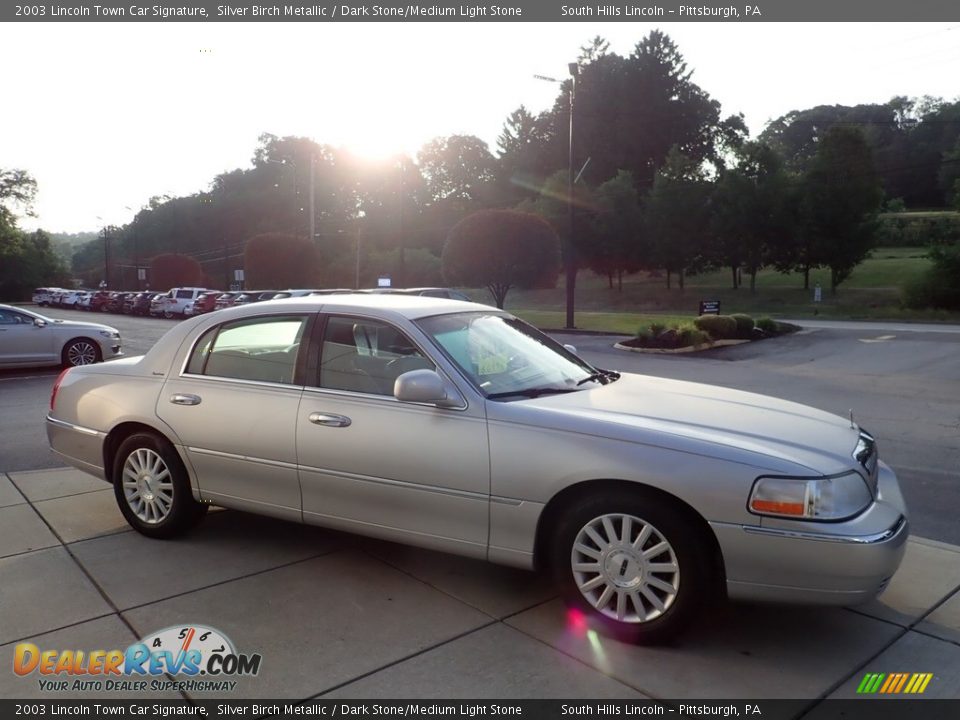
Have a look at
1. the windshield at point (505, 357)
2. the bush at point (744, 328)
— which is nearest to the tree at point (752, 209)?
the bush at point (744, 328)

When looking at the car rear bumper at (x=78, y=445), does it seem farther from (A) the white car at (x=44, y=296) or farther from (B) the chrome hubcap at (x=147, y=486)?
(A) the white car at (x=44, y=296)

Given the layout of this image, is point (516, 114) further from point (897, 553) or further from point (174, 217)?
point (897, 553)

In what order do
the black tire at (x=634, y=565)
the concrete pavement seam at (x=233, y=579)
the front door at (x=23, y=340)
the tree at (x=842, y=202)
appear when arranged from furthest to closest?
the tree at (x=842, y=202) → the front door at (x=23, y=340) → the concrete pavement seam at (x=233, y=579) → the black tire at (x=634, y=565)

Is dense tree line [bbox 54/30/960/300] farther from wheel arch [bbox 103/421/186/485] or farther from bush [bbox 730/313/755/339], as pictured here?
wheel arch [bbox 103/421/186/485]

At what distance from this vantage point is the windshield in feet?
13.7

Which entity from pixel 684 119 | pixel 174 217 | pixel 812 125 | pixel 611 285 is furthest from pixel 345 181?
pixel 812 125

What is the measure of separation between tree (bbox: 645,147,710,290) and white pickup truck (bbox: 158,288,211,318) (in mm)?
27868

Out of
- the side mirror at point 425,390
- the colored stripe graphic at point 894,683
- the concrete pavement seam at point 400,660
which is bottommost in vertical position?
the colored stripe graphic at point 894,683

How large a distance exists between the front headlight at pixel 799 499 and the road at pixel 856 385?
2485 millimetres

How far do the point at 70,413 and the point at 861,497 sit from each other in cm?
491

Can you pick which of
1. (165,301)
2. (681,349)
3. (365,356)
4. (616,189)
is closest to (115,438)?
(365,356)

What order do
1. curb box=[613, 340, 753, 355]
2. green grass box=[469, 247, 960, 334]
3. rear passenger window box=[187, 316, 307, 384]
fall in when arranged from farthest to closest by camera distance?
green grass box=[469, 247, 960, 334] < curb box=[613, 340, 753, 355] < rear passenger window box=[187, 316, 307, 384]

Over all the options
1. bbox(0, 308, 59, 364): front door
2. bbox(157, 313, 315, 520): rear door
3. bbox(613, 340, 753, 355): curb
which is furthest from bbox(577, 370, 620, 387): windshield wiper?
bbox(613, 340, 753, 355): curb

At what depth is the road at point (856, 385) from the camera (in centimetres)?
709
